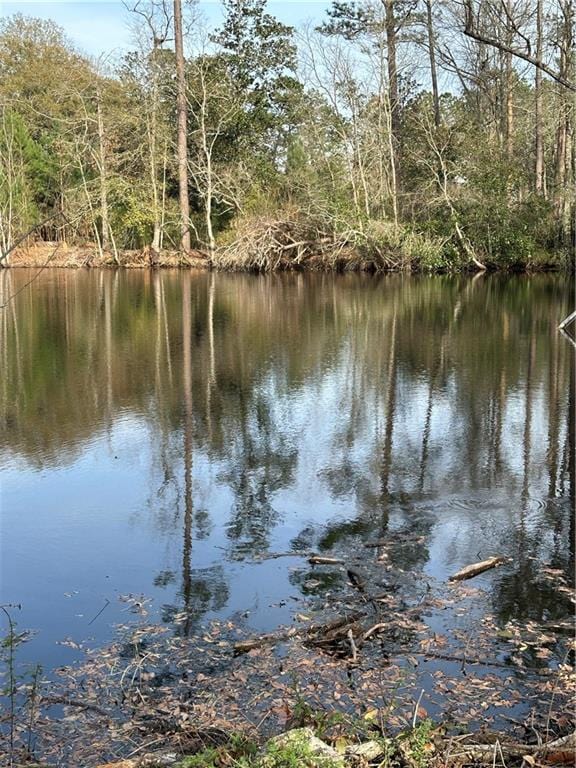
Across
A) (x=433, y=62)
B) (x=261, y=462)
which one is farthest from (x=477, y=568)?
(x=433, y=62)

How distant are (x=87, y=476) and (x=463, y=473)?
126 inches

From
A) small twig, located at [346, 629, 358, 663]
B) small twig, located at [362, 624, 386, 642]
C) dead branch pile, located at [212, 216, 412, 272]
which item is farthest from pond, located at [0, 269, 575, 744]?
dead branch pile, located at [212, 216, 412, 272]

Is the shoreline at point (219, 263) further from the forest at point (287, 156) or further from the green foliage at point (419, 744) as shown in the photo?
the green foliage at point (419, 744)

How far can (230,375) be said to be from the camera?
11.5 meters

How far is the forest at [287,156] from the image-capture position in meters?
29.8

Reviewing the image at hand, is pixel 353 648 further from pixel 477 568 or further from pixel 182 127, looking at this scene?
pixel 182 127

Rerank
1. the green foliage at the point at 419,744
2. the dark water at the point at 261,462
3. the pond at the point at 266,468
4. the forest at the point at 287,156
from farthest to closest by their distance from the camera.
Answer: the forest at the point at 287,156 < the dark water at the point at 261,462 < the pond at the point at 266,468 < the green foliage at the point at 419,744

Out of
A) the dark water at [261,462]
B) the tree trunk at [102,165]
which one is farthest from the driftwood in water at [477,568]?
the tree trunk at [102,165]

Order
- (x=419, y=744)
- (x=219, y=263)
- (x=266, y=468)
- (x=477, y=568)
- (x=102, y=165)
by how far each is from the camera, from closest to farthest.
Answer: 1. (x=419, y=744)
2. (x=477, y=568)
3. (x=266, y=468)
4. (x=219, y=263)
5. (x=102, y=165)

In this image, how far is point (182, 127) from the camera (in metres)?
34.8

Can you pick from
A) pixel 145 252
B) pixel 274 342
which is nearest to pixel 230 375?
pixel 274 342

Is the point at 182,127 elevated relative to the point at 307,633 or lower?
elevated

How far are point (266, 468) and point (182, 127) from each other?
29882 mm

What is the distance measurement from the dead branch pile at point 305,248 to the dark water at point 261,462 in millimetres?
14449
